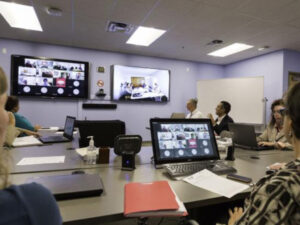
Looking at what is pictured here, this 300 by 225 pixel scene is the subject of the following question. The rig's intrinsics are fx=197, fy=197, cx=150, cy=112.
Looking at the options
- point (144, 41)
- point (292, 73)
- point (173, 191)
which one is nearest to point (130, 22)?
point (144, 41)

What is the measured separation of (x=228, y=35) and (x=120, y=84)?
285cm

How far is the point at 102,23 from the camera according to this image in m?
3.53

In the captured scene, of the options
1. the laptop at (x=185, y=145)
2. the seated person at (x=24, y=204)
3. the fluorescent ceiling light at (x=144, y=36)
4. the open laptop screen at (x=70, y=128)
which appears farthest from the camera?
the fluorescent ceiling light at (x=144, y=36)

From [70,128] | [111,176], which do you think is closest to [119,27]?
[70,128]

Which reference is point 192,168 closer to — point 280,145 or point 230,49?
point 280,145

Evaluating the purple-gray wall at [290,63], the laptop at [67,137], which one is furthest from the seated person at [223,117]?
the laptop at [67,137]

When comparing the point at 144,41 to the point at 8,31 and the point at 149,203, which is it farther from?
the point at 149,203

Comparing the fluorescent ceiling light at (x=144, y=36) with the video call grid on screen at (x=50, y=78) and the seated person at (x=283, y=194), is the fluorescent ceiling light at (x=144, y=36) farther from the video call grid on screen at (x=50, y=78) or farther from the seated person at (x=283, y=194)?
the seated person at (x=283, y=194)

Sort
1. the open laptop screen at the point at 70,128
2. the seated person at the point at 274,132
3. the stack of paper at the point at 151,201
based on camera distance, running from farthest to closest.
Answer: the open laptop screen at the point at 70,128 → the seated person at the point at 274,132 → the stack of paper at the point at 151,201

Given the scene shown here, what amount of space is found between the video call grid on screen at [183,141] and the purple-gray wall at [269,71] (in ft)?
13.2

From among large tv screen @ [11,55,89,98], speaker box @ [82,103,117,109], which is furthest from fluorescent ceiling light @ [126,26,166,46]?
speaker box @ [82,103,117,109]

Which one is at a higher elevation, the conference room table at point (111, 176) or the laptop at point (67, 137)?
the laptop at point (67, 137)

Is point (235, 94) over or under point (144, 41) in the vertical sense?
under

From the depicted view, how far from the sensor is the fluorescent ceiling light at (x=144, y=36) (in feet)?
12.7
